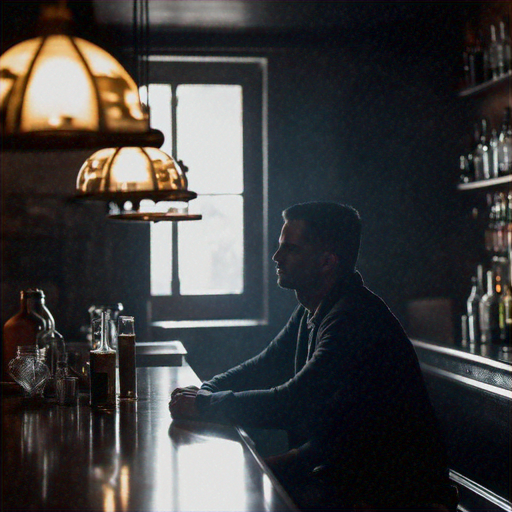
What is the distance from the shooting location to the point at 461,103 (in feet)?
16.1

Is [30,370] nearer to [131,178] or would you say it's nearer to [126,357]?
[126,357]

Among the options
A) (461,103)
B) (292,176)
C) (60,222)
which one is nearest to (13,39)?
(60,222)

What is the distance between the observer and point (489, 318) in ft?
12.8

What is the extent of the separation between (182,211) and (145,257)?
6.05 ft

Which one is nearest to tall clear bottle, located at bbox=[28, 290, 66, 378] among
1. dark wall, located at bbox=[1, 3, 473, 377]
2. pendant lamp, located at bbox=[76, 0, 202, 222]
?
pendant lamp, located at bbox=[76, 0, 202, 222]

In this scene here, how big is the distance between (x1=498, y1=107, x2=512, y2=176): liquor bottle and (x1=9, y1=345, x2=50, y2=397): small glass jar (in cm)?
249

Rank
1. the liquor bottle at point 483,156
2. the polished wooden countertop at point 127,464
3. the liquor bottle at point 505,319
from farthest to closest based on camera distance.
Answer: the liquor bottle at point 483,156
the liquor bottle at point 505,319
the polished wooden countertop at point 127,464

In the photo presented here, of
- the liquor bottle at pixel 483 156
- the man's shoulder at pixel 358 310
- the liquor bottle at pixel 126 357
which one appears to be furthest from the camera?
the liquor bottle at pixel 483 156

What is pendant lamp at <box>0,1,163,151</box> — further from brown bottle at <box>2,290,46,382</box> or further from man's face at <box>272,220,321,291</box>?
brown bottle at <box>2,290,46,382</box>

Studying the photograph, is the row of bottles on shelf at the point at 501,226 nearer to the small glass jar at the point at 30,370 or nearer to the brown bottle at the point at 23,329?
the brown bottle at the point at 23,329

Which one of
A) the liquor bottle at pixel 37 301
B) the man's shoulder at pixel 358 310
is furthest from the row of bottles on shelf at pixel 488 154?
the liquor bottle at pixel 37 301

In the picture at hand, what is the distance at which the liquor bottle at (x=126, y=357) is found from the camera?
227 cm

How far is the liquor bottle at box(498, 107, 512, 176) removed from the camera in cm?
390

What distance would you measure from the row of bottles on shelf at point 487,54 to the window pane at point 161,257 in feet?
6.52
